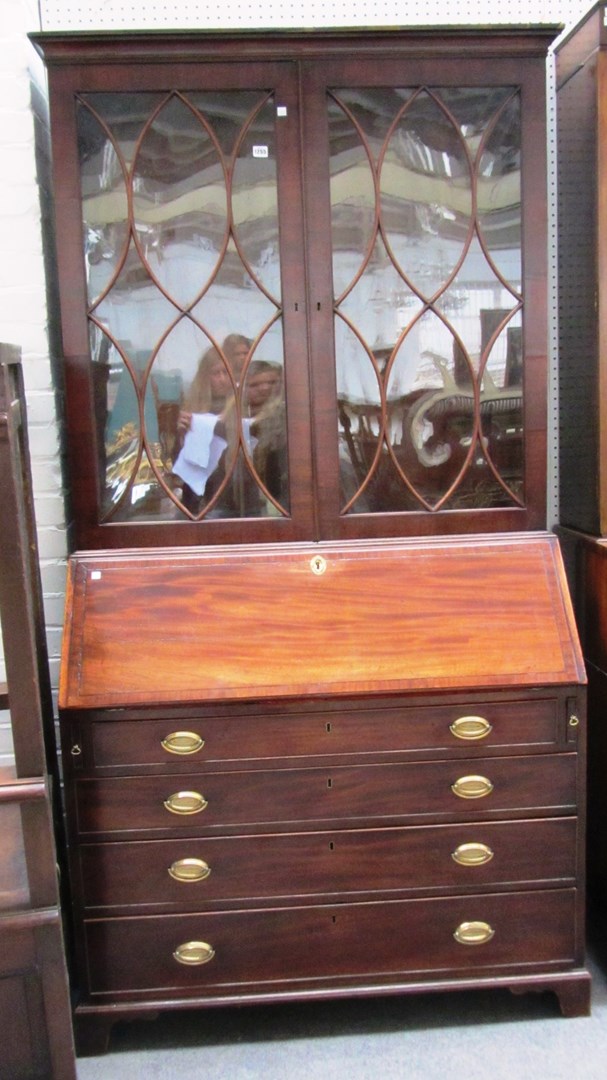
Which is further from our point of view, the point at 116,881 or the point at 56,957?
the point at 116,881

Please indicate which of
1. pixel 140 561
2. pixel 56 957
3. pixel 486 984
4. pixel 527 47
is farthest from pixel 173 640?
pixel 527 47

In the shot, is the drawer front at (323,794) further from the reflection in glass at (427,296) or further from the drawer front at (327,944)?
the reflection in glass at (427,296)

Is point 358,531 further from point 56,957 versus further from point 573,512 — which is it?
point 56,957

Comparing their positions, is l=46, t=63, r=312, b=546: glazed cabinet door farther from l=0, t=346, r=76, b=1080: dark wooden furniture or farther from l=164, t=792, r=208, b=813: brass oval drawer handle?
l=164, t=792, r=208, b=813: brass oval drawer handle

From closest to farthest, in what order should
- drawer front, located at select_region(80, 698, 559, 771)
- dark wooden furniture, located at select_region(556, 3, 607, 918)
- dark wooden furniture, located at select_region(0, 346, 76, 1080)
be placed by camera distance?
dark wooden furniture, located at select_region(0, 346, 76, 1080)
drawer front, located at select_region(80, 698, 559, 771)
dark wooden furniture, located at select_region(556, 3, 607, 918)

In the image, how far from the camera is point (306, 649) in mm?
1784

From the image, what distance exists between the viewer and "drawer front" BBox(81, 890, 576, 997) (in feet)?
5.93

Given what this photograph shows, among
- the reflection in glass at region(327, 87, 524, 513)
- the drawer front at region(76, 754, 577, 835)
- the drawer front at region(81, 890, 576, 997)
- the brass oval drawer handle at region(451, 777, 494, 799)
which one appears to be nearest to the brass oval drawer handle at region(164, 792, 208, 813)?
the drawer front at region(76, 754, 577, 835)

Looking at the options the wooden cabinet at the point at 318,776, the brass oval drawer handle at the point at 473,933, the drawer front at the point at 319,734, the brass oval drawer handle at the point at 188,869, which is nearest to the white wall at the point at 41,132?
the wooden cabinet at the point at 318,776

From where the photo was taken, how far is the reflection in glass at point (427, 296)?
1.82 metres

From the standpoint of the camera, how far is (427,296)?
186cm

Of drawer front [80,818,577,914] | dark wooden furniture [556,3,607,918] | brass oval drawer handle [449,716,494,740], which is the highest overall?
dark wooden furniture [556,3,607,918]

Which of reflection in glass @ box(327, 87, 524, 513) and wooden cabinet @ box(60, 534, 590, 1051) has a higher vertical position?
reflection in glass @ box(327, 87, 524, 513)

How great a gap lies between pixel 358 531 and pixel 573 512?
0.63 m
